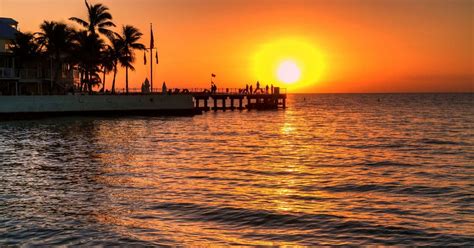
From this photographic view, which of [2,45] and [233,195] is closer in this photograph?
[233,195]

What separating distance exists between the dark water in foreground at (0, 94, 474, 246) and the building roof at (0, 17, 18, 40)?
37269mm

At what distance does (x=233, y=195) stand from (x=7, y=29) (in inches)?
2423

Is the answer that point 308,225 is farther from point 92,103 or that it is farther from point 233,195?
point 92,103

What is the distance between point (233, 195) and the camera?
17.1 m

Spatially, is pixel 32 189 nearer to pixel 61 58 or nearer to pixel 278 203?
pixel 278 203

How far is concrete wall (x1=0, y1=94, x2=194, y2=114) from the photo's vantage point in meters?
60.5

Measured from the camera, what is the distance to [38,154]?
29.4 meters

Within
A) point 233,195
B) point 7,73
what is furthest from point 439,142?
point 7,73

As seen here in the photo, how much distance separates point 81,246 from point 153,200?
16.2 feet

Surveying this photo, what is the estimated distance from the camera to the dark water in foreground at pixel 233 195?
1241cm

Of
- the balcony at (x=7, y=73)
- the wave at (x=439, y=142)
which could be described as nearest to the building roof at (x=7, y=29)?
the balcony at (x=7, y=73)

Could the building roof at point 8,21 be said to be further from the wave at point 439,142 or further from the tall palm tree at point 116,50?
the wave at point 439,142

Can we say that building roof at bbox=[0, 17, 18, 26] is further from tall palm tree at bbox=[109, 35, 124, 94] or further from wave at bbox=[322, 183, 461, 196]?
wave at bbox=[322, 183, 461, 196]

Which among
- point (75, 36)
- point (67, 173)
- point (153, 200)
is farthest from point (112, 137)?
point (75, 36)
